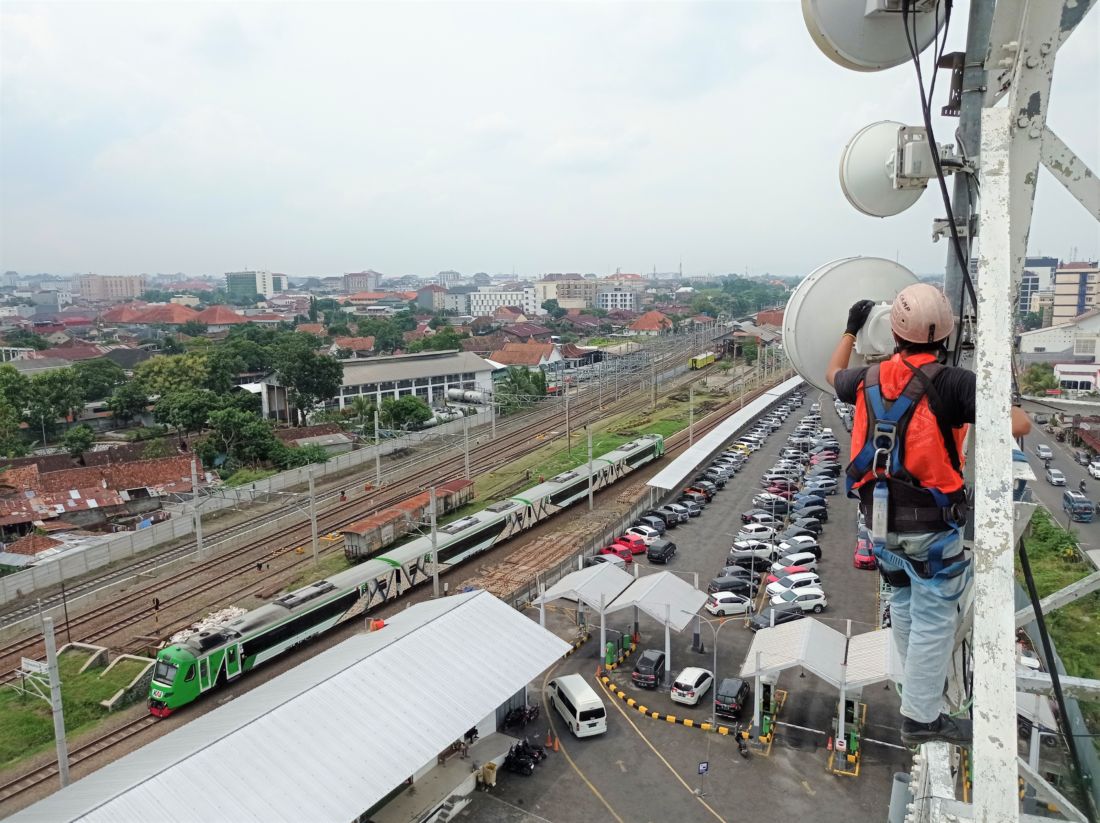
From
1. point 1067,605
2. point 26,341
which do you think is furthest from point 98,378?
point 1067,605

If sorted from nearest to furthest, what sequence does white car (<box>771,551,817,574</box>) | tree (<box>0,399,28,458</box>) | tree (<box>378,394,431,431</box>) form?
1. white car (<box>771,551,817,574</box>)
2. tree (<box>0,399,28,458</box>)
3. tree (<box>378,394,431,431</box>)

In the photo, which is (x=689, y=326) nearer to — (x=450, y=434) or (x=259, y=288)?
(x=450, y=434)

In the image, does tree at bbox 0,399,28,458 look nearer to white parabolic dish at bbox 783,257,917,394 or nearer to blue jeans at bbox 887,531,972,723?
white parabolic dish at bbox 783,257,917,394

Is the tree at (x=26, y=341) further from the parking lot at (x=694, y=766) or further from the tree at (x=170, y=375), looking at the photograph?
the parking lot at (x=694, y=766)

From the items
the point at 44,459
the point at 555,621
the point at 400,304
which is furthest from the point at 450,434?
the point at 400,304

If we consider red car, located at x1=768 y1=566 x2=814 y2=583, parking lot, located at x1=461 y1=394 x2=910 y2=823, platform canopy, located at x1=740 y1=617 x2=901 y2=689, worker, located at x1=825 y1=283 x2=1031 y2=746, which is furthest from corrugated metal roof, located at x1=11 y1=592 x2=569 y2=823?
red car, located at x1=768 y1=566 x2=814 y2=583

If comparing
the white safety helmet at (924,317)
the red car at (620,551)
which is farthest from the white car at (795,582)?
the white safety helmet at (924,317)

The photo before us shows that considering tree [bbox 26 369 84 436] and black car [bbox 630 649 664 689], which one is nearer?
black car [bbox 630 649 664 689]
